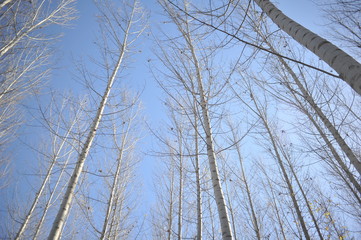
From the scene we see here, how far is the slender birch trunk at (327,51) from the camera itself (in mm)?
941

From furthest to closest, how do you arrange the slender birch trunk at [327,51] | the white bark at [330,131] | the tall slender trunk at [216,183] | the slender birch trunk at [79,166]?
the white bark at [330,131] → the slender birch trunk at [79,166] → the tall slender trunk at [216,183] → the slender birch trunk at [327,51]

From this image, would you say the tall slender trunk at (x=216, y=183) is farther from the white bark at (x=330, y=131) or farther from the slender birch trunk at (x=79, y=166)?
the slender birch trunk at (x=79, y=166)

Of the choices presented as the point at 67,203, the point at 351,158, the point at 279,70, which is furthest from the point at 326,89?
the point at 67,203

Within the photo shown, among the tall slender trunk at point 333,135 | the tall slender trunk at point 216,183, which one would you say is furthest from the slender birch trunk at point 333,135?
the tall slender trunk at point 216,183

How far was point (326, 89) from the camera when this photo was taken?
3.89 meters

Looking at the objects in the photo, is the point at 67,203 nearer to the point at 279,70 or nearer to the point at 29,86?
the point at 29,86

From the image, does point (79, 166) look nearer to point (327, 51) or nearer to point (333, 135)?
point (327, 51)

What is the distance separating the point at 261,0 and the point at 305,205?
557 cm

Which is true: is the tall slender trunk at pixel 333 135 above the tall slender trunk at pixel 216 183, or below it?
above

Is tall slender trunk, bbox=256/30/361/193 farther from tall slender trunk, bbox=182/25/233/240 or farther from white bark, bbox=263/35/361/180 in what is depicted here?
tall slender trunk, bbox=182/25/233/240

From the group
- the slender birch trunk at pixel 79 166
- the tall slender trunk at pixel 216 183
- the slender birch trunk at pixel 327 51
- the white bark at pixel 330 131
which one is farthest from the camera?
the white bark at pixel 330 131

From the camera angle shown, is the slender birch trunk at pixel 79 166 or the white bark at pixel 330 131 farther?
the white bark at pixel 330 131

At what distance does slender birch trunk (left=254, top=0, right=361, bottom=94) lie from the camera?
0.94m

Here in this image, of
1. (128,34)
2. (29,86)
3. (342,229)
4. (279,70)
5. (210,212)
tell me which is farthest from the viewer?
(210,212)
